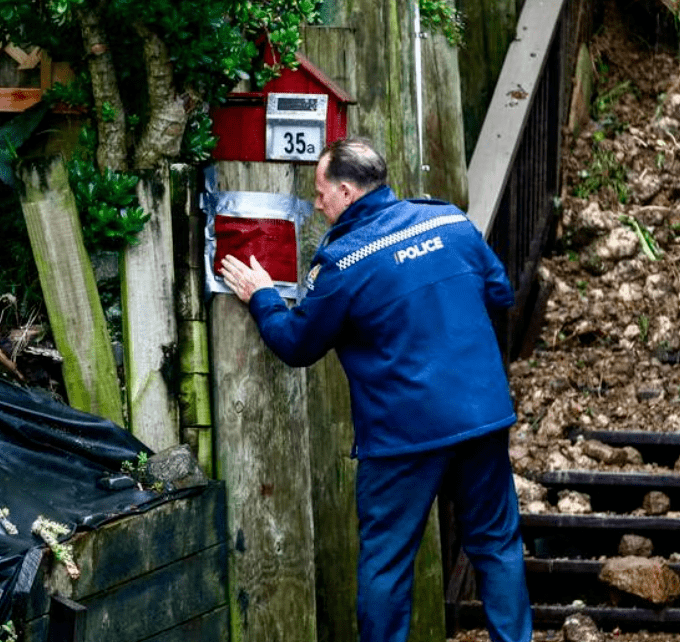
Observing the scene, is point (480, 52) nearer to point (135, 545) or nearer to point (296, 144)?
point (296, 144)

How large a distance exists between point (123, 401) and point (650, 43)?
222 inches

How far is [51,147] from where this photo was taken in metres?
6.00

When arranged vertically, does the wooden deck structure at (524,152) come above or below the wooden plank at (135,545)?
above

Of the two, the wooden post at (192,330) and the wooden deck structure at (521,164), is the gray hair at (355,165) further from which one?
the wooden deck structure at (521,164)

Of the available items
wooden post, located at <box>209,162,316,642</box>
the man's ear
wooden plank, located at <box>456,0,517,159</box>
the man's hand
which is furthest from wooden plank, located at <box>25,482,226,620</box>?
wooden plank, located at <box>456,0,517,159</box>

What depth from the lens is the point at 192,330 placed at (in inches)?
238

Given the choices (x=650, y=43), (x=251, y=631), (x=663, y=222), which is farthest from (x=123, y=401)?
(x=650, y=43)

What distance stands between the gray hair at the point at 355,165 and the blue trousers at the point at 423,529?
34.6 inches

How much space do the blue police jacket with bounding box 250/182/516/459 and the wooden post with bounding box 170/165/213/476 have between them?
1.31 feet

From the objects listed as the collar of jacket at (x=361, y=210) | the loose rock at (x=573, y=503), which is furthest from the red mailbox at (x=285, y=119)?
the loose rock at (x=573, y=503)

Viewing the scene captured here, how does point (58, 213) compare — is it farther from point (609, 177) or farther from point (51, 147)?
point (609, 177)

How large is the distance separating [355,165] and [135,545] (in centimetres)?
136

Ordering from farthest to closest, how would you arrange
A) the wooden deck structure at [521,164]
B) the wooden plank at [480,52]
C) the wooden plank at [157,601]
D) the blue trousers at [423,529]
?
the wooden plank at [480,52], the wooden deck structure at [521,164], the blue trousers at [423,529], the wooden plank at [157,601]

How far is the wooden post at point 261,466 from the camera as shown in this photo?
6074mm
